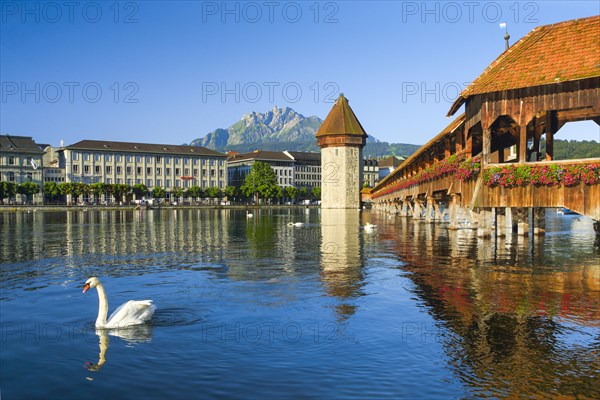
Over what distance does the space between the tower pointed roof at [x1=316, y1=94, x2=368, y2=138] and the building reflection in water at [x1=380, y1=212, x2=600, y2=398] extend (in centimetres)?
9849

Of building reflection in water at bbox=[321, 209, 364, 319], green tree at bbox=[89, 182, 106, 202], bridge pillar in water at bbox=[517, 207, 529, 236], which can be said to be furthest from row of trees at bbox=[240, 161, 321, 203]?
bridge pillar in water at bbox=[517, 207, 529, 236]

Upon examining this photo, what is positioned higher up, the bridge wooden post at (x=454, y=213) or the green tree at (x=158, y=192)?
the green tree at (x=158, y=192)

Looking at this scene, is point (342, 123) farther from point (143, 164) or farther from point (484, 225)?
point (484, 225)

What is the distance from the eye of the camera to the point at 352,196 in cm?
12375

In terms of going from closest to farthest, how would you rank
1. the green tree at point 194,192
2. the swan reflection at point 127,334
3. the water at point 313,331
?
the water at point 313,331
the swan reflection at point 127,334
the green tree at point 194,192

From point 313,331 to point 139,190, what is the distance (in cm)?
15134

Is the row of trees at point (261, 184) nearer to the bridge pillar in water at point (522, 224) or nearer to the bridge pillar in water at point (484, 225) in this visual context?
the bridge pillar in water at point (522, 224)

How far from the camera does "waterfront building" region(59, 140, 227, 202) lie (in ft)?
496

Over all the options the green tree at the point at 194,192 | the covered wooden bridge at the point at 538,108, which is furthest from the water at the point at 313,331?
the green tree at the point at 194,192

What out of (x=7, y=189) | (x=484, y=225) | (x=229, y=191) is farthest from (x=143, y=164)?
(x=484, y=225)

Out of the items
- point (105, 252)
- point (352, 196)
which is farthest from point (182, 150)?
point (105, 252)

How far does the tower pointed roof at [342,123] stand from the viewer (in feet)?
401

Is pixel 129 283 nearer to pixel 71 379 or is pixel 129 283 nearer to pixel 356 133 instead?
pixel 71 379

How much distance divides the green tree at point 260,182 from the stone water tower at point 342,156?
4995cm
